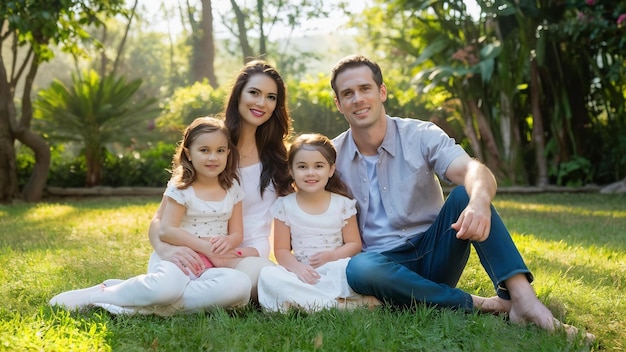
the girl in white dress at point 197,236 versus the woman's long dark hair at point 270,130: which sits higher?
the woman's long dark hair at point 270,130

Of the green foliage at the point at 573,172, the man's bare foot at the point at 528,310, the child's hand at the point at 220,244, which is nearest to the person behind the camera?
the man's bare foot at the point at 528,310

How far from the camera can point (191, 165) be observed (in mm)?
3145

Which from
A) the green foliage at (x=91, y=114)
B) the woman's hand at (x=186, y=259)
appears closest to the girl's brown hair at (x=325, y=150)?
the woman's hand at (x=186, y=259)

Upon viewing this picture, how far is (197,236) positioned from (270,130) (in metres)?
0.70

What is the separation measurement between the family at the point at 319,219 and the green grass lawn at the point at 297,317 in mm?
98


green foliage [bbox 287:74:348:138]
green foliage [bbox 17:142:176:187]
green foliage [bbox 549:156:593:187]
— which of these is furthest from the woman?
green foliage [bbox 287:74:348:138]

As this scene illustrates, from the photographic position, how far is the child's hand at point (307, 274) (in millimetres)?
2866

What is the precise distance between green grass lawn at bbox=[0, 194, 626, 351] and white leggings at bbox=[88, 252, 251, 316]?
0.05 m

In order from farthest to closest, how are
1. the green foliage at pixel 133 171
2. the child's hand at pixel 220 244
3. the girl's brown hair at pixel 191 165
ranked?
the green foliage at pixel 133 171, the girl's brown hair at pixel 191 165, the child's hand at pixel 220 244

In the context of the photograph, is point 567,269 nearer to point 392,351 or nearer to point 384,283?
point 384,283

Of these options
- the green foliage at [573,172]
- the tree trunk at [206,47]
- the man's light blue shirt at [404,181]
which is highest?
the tree trunk at [206,47]

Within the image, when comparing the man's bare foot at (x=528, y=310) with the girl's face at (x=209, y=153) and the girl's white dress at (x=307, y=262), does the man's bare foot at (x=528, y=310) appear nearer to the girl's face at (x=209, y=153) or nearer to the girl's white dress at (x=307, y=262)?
the girl's white dress at (x=307, y=262)

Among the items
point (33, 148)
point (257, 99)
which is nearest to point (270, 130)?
point (257, 99)

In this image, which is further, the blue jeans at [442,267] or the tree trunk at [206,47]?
the tree trunk at [206,47]
